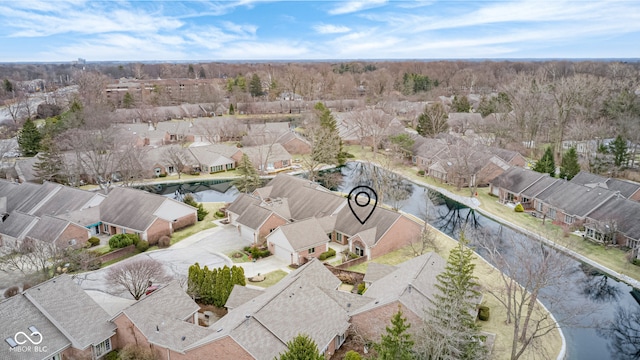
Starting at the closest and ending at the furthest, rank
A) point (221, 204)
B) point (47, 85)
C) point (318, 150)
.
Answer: point (221, 204) → point (318, 150) → point (47, 85)

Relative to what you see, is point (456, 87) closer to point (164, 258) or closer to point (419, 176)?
point (419, 176)

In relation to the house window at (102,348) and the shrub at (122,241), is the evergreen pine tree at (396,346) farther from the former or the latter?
the shrub at (122,241)

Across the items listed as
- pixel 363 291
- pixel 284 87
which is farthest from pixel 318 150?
pixel 284 87

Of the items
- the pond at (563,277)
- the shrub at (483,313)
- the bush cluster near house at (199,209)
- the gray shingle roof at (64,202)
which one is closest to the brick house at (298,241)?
the pond at (563,277)

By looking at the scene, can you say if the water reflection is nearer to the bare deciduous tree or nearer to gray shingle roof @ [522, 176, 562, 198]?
gray shingle roof @ [522, 176, 562, 198]

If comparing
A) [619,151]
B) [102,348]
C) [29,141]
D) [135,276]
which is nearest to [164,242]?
[135,276]

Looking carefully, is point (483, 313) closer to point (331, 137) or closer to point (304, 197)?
point (304, 197)
